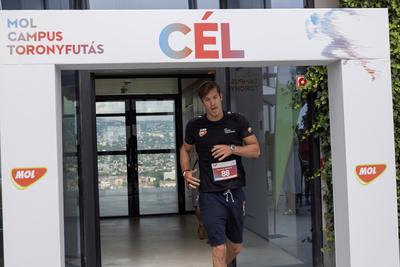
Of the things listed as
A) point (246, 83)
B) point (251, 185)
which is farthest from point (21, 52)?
point (251, 185)

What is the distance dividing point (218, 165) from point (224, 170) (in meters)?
0.06

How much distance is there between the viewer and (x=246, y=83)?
4934 mm

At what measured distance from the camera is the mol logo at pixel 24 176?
9.26 feet

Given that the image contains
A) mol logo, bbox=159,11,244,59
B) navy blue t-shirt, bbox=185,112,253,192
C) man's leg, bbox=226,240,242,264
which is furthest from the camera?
man's leg, bbox=226,240,242,264

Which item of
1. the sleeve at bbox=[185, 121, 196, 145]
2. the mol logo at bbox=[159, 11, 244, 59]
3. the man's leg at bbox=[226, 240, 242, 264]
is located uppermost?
the mol logo at bbox=[159, 11, 244, 59]

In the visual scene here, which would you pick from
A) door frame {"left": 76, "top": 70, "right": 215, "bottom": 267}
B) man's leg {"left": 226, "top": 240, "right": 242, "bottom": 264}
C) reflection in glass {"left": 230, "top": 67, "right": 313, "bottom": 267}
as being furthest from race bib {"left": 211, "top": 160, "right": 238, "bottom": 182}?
door frame {"left": 76, "top": 70, "right": 215, "bottom": 267}

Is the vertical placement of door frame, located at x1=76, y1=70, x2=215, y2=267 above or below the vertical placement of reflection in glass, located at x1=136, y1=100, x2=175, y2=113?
below

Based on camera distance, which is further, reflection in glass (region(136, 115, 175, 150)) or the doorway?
reflection in glass (region(136, 115, 175, 150))

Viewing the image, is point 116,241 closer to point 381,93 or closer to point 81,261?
point 81,261

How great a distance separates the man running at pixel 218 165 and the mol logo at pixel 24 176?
1.10 meters

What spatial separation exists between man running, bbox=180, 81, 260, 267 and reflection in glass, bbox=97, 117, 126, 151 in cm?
612

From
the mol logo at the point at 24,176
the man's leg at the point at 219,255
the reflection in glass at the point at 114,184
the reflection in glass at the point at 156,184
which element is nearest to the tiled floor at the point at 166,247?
the reflection in glass at the point at 114,184

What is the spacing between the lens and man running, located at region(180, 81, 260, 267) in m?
3.49

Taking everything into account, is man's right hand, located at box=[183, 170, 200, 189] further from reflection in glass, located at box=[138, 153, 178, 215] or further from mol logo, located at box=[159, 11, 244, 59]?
reflection in glass, located at box=[138, 153, 178, 215]
